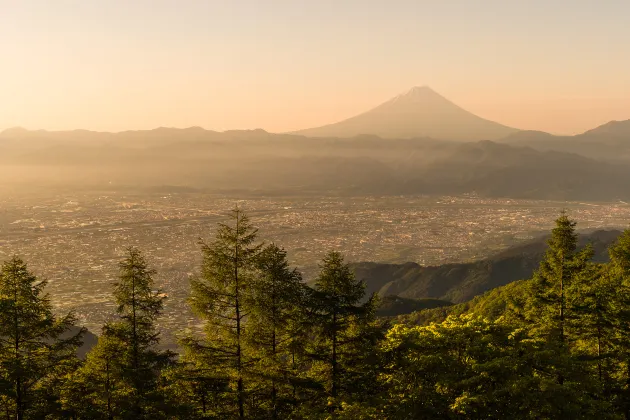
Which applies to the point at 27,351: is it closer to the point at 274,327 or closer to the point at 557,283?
the point at 274,327

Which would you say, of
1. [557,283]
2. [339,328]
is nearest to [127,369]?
[339,328]

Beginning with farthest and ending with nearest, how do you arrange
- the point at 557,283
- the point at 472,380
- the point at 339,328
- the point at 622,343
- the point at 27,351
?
the point at 557,283, the point at 622,343, the point at 27,351, the point at 339,328, the point at 472,380

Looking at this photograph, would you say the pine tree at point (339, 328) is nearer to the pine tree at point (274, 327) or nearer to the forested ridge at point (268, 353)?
the forested ridge at point (268, 353)

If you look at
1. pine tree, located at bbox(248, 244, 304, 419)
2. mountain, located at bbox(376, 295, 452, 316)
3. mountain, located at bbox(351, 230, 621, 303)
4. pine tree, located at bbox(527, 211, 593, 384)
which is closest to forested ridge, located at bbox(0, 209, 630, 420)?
pine tree, located at bbox(248, 244, 304, 419)

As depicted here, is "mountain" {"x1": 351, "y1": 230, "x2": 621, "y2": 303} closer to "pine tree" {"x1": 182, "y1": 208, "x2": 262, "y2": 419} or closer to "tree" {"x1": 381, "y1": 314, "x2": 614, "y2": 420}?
"tree" {"x1": 381, "y1": 314, "x2": 614, "y2": 420}

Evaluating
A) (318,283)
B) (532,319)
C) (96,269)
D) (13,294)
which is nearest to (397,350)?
(318,283)
